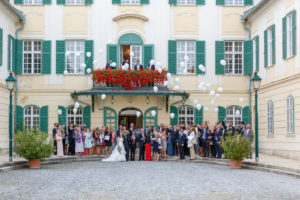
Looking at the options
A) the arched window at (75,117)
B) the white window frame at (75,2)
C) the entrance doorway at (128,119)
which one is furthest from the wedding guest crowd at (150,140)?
the white window frame at (75,2)

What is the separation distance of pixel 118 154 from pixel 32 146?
5784mm

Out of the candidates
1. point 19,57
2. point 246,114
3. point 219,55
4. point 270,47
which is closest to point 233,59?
point 219,55

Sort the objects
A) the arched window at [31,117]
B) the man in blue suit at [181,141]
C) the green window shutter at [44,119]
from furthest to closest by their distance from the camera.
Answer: the arched window at [31,117] → the green window shutter at [44,119] → the man in blue suit at [181,141]

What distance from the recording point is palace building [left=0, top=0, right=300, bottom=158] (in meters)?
28.2

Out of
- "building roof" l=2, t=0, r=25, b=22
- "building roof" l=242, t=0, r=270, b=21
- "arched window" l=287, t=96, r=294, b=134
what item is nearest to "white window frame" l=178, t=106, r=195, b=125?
"building roof" l=242, t=0, r=270, b=21

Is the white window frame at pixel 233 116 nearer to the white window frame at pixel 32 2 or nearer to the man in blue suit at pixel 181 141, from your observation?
the man in blue suit at pixel 181 141

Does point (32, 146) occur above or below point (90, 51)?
below

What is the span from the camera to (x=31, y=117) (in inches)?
1107

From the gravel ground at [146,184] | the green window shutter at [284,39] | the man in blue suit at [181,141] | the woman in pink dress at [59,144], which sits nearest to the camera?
the gravel ground at [146,184]

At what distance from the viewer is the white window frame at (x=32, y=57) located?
28.3 meters

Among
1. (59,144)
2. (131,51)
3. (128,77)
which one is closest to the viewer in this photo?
(59,144)

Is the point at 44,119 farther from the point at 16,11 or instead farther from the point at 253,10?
the point at 253,10

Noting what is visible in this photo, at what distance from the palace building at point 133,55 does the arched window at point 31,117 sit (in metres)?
0.05

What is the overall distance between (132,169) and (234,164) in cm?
376
